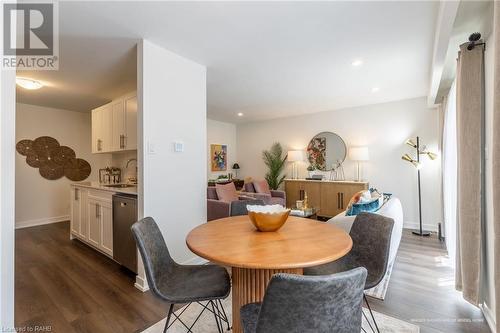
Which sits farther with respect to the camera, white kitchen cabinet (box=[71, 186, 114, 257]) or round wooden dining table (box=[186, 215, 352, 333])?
white kitchen cabinet (box=[71, 186, 114, 257])

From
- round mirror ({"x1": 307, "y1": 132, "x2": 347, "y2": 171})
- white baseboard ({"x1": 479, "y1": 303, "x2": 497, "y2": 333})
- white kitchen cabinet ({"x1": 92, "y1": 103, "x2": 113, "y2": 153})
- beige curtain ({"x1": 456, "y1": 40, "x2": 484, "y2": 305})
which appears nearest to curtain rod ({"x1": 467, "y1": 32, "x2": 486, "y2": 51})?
beige curtain ({"x1": 456, "y1": 40, "x2": 484, "y2": 305})

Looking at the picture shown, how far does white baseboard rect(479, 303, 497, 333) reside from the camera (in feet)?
5.58

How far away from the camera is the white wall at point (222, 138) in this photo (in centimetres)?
635

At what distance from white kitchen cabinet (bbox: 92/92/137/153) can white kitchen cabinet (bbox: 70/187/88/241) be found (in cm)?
79

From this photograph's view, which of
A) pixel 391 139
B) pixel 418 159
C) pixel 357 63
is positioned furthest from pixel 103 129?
pixel 418 159

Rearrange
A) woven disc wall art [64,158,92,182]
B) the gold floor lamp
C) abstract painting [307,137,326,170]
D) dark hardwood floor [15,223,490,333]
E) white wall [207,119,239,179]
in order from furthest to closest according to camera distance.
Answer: white wall [207,119,239,179], abstract painting [307,137,326,170], woven disc wall art [64,158,92,182], the gold floor lamp, dark hardwood floor [15,223,490,333]

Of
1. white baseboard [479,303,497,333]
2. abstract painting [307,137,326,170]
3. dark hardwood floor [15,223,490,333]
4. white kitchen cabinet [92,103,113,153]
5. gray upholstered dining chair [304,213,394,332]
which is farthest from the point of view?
abstract painting [307,137,326,170]

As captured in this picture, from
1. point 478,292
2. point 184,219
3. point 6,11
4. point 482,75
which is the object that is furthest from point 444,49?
point 6,11

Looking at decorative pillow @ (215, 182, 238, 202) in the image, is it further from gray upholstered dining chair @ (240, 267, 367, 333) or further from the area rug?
gray upholstered dining chair @ (240, 267, 367, 333)

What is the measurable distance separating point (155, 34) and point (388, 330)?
10.4 feet

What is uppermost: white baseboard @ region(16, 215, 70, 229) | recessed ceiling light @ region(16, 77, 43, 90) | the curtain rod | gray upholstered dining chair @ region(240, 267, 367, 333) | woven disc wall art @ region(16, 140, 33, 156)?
recessed ceiling light @ region(16, 77, 43, 90)

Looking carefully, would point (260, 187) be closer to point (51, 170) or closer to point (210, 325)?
point (210, 325)

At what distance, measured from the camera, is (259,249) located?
4.05 feet

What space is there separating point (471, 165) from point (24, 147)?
6.75 m
